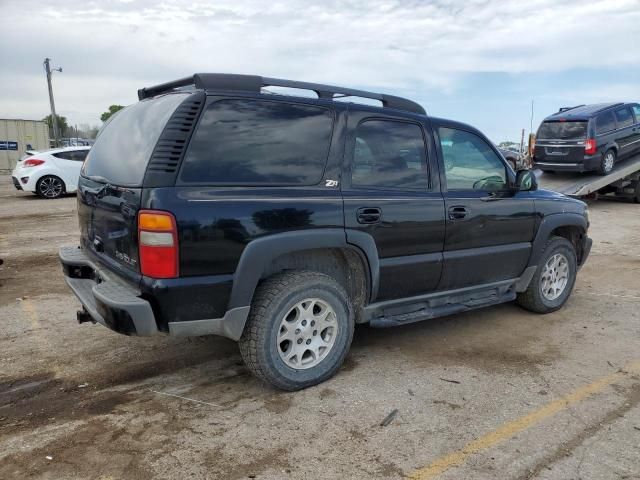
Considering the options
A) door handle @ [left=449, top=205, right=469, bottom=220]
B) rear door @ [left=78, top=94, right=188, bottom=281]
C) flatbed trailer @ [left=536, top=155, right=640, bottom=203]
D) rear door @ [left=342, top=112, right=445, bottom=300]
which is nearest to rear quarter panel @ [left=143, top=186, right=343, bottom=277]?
rear door @ [left=78, top=94, right=188, bottom=281]

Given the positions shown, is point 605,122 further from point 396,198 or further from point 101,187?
point 101,187

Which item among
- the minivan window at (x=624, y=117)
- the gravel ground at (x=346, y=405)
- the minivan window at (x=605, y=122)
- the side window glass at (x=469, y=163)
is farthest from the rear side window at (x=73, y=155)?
the minivan window at (x=624, y=117)

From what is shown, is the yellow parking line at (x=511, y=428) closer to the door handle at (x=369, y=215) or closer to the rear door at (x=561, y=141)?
the door handle at (x=369, y=215)

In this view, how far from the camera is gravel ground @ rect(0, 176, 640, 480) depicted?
2699mm

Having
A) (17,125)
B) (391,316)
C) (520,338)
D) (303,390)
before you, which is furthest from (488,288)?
(17,125)

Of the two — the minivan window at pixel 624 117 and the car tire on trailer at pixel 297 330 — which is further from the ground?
the minivan window at pixel 624 117

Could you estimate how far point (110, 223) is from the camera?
10.8 feet

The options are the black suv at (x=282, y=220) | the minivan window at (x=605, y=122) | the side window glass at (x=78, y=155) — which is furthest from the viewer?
the side window glass at (x=78, y=155)

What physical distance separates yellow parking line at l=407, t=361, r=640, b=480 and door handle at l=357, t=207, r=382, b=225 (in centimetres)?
149

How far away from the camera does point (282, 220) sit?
3.21 meters

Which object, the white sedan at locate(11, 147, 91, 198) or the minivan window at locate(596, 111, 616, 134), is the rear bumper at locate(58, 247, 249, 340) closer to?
the minivan window at locate(596, 111, 616, 134)

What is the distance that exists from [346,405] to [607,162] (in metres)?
11.4

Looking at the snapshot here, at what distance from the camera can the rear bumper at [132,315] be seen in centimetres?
293

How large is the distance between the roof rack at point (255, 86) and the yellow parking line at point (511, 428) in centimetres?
231
